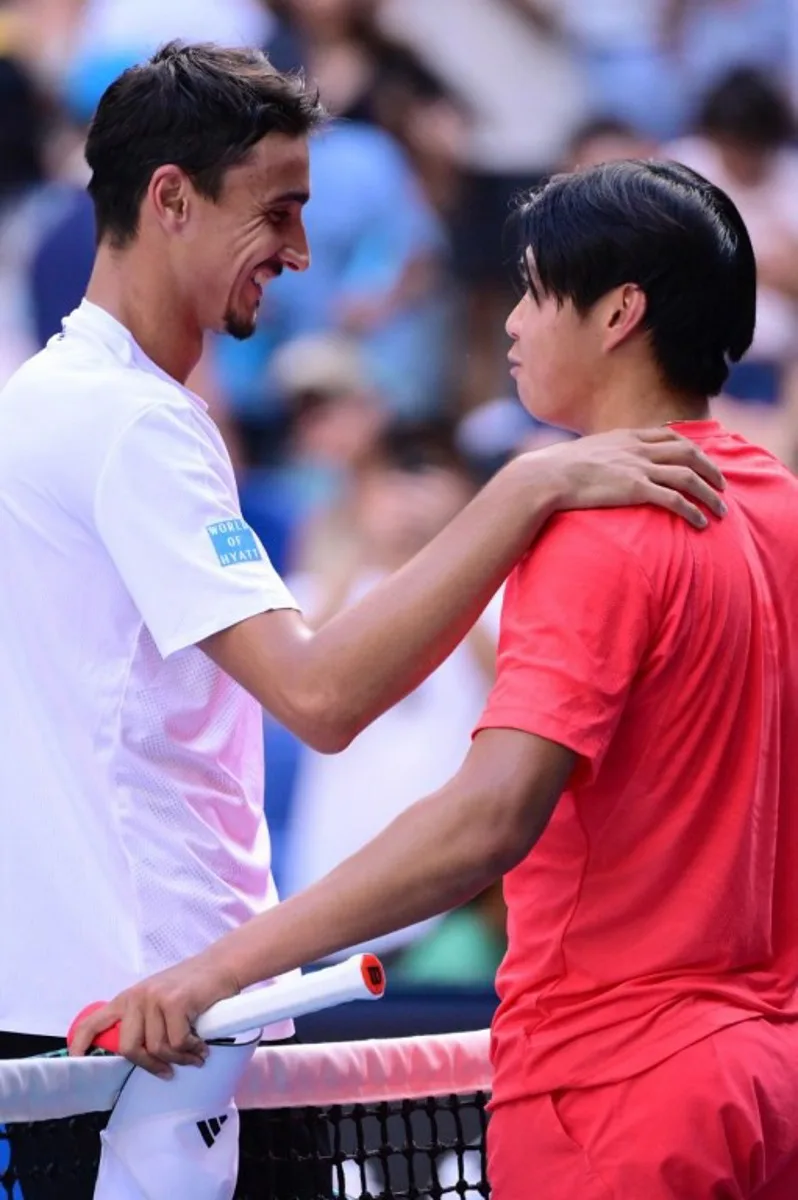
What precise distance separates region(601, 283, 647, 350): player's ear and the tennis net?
2.66 feet

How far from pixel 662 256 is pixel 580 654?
0.40m

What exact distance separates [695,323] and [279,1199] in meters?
1.04

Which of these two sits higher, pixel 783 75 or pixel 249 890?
pixel 783 75

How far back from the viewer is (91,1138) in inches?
76.2

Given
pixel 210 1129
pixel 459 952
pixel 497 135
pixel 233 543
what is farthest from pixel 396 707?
pixel 210 1129

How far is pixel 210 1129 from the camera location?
6.18ft

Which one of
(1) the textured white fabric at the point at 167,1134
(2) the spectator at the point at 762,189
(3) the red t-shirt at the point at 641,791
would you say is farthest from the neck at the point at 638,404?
(2) the spectator at the point at 762,189

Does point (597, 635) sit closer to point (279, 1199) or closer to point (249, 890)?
point (249, 890)

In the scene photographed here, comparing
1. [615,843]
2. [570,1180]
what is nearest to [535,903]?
[615,843]

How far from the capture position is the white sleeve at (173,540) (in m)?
1.94

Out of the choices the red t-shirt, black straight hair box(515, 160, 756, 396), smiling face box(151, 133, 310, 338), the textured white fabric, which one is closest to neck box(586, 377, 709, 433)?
black straight hair box(515, 160, 756, 396)

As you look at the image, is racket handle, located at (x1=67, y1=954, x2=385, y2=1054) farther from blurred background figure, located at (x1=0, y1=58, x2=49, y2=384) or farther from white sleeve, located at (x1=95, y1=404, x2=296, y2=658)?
blurred background figure, located at (x1=0, y1=58, x2=49, y2=384)

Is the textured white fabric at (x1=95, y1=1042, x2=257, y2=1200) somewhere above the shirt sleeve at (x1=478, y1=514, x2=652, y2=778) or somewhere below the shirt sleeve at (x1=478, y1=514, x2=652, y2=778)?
below

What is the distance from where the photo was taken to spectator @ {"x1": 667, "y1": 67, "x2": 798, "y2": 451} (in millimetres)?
5043
